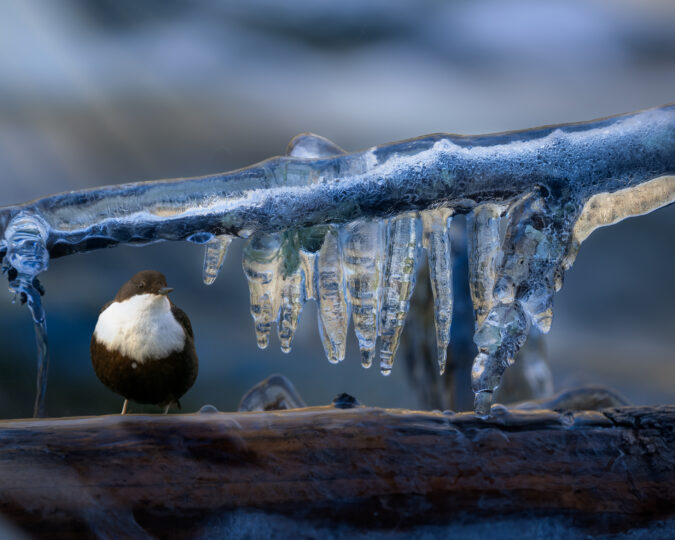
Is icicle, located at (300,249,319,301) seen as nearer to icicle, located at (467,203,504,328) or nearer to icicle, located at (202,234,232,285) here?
icicle, located at (202,234,232,285)

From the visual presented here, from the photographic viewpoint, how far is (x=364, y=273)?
1236mm

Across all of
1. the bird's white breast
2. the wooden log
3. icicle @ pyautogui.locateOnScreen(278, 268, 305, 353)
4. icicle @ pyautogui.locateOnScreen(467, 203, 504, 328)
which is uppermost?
icicle @ pyautogui.locateOnScreen(467, 203, 504, 328)

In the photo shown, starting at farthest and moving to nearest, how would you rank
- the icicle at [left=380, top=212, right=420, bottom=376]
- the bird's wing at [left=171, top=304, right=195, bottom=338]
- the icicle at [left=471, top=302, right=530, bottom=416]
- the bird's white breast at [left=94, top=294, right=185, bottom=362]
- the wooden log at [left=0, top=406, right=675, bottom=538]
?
the bird's wing at [left=171, top=304, right=195, bottom=338], the bird's white breast at [left=94, top=294, right=185, bottom=362], the icicle at [left=380, top=212, right=420, bottom=376], the icicle at [left=471, top=302, right=530, bottom=416], the wooden log at [left=0, top=406, right=675, bottom=538]

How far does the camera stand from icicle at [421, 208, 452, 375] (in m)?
1.24

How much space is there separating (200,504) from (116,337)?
952 millimetres

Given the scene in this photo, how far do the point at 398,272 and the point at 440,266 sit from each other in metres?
0.10

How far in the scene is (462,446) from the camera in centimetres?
107

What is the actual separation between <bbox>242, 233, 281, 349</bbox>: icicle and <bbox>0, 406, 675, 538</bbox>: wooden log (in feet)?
0.86

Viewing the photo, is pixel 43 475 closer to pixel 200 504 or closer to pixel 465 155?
pixel 200 504

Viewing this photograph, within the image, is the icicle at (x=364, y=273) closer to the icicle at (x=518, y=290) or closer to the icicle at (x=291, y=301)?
the icicle at (x=291, y=301)

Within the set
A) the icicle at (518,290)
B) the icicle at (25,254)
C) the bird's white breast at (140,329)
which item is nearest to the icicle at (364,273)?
the icicle at (518,290)

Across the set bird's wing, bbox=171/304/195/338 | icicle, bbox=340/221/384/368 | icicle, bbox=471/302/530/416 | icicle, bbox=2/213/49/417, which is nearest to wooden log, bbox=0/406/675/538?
icicle, bbox=471/302/530/416

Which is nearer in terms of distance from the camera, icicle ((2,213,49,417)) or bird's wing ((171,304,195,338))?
icicle ((2,213,49,417))

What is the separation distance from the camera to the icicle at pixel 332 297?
1.27m
